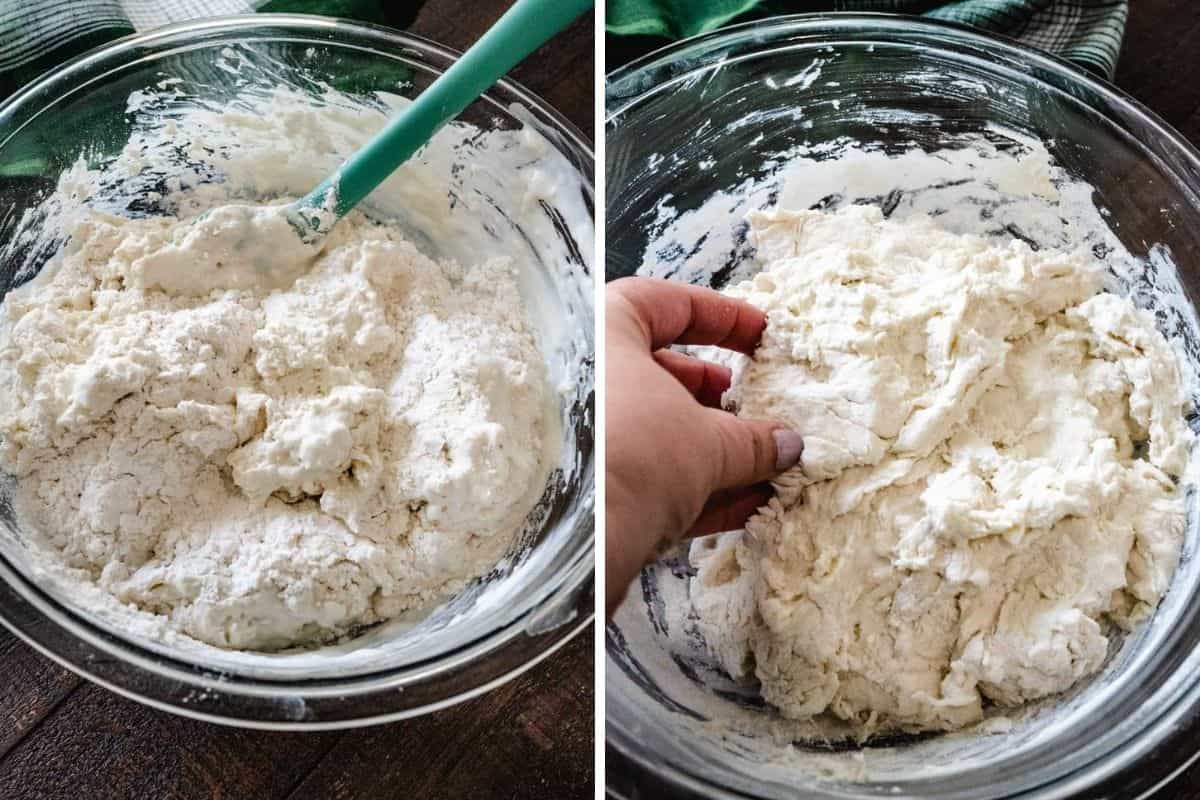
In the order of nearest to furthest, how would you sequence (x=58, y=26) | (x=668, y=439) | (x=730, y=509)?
(x=668, y=439)
(x=730, y=509)
(x=58, y=26)

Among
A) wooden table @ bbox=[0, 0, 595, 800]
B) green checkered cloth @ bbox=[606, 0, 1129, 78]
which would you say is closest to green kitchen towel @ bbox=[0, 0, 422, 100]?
green checkered cloth @ bbox=[606, 0, 1129, 78]

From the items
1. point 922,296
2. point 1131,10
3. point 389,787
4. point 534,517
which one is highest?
point 1131,10

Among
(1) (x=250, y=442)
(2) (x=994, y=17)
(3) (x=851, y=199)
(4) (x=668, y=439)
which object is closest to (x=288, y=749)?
(1) (x=250, y=442)

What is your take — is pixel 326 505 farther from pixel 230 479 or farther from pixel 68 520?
pixel 68 520

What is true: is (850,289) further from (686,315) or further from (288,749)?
(288,749)

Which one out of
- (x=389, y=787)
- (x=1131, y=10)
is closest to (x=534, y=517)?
(x=389, y=787)

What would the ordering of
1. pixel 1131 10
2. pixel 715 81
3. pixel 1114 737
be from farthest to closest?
pixel 1131 10 → pixel 715 81 → pixel 1114 737
